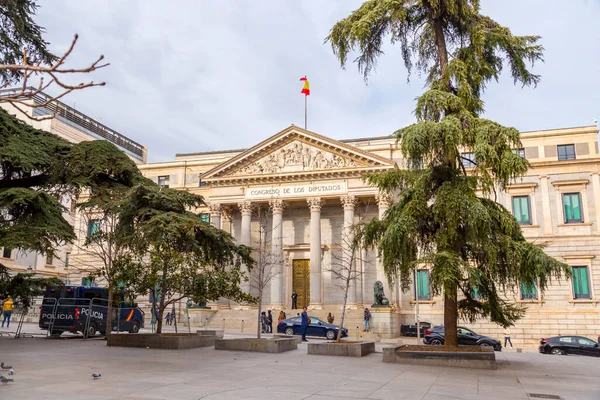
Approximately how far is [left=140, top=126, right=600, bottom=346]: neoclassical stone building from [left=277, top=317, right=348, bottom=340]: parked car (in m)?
5.48

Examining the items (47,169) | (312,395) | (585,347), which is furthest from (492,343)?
(47,169)

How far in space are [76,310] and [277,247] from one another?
18870 mm

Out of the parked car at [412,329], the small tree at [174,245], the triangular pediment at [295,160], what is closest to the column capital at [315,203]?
the triangular pediment at [295,160]

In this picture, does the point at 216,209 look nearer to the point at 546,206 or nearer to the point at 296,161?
the point at 296,161

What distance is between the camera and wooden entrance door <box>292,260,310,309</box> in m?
42.8

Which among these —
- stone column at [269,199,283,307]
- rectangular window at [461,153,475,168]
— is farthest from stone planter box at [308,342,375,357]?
stone column at [269,199,283,307]

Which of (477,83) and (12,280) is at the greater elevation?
(477,83)

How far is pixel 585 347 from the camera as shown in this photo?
973 inches

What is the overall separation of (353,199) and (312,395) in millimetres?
30773

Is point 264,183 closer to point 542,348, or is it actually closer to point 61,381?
point 542,348

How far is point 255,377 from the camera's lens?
11.2 metres

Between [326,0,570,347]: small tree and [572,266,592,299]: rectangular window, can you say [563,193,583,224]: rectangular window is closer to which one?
[572,266,592,299]: rectangular window

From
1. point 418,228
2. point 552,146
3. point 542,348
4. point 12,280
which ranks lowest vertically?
point 542,348

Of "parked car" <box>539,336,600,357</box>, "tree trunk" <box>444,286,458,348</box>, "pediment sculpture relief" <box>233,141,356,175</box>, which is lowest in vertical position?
"parked car" <box>539,336,600,357</box>
